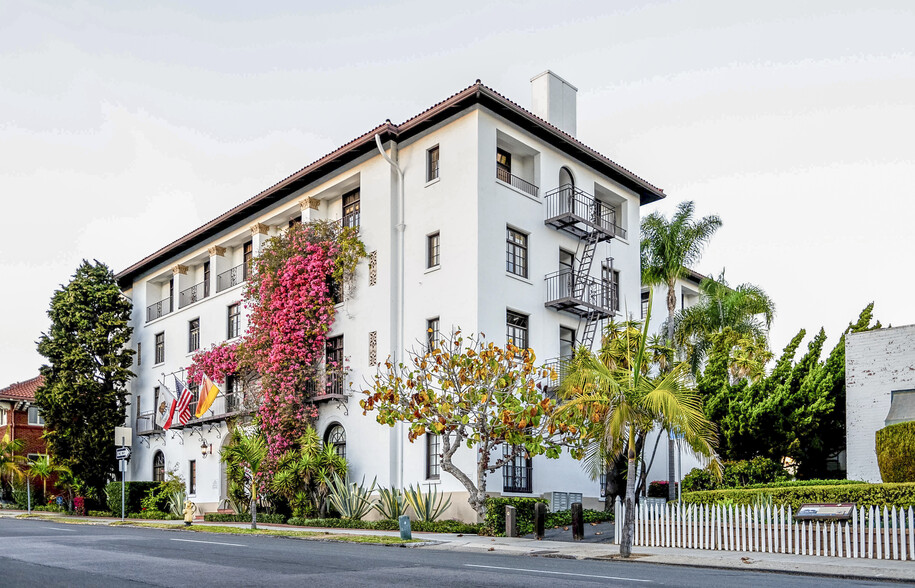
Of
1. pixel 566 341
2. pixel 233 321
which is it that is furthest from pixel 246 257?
pixel 566 341

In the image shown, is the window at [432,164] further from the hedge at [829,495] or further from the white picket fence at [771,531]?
the hedge at [829,495]

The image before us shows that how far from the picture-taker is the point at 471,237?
1048 inches

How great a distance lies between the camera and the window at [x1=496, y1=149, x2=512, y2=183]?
94.0 ft

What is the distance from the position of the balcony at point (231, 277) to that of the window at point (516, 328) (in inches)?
510

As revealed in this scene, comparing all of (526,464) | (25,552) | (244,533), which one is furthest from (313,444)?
(25,552)

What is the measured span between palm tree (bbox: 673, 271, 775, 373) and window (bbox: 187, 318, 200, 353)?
21129mm

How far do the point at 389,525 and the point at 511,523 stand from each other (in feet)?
16.2

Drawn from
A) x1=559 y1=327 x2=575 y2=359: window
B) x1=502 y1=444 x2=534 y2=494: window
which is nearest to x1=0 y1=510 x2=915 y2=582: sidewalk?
x1=502 y1=444 x2=534 y2=494: window

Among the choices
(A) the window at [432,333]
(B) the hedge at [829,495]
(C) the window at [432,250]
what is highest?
(C) the window at [432,250]

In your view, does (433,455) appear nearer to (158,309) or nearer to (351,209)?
(351,209)

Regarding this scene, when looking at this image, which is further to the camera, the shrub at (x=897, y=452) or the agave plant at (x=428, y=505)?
the agave plant at (x=428, y=505)

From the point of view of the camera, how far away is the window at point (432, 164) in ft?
94.1

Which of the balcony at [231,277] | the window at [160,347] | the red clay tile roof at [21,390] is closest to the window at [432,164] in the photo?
the balcony at [231,277]

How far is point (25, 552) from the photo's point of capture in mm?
15875
